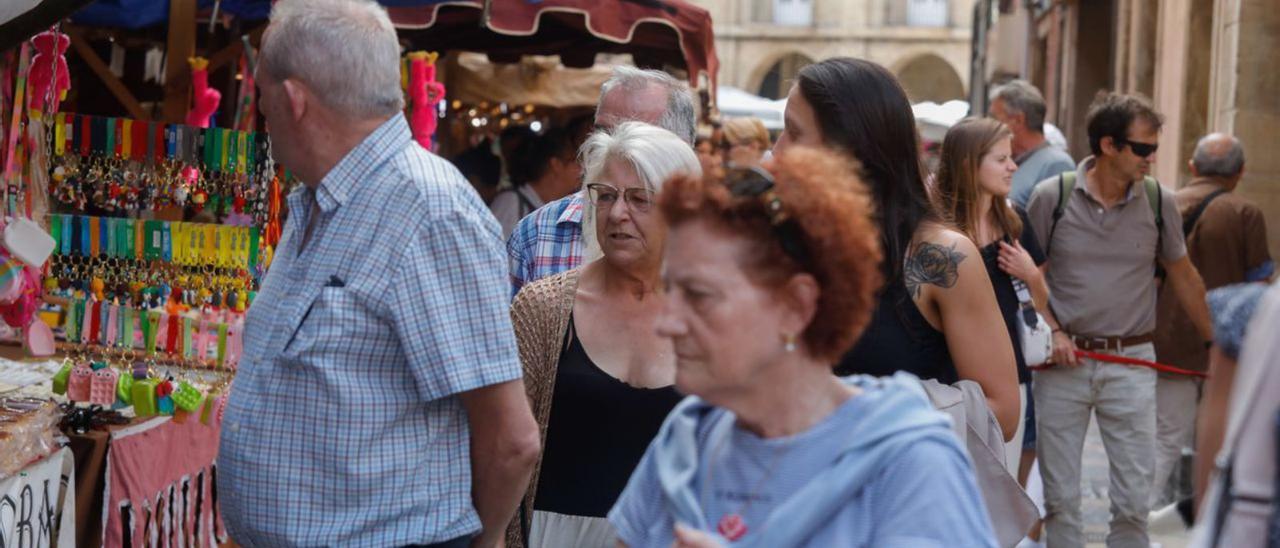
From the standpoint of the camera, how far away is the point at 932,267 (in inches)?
147

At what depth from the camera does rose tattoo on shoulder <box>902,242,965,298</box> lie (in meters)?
3.73

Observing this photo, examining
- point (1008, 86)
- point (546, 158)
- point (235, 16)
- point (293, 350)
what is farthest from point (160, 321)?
point (1008, 86)

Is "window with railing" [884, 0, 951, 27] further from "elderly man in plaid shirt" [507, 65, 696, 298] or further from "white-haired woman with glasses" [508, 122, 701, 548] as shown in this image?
"white-haired woman with glasses" [508, 122, 701, 548]

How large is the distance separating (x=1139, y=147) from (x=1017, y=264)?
50.3 inches

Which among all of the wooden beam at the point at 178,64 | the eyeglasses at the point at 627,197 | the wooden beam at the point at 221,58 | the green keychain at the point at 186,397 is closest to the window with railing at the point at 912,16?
the wooden beam at the point at 221,58

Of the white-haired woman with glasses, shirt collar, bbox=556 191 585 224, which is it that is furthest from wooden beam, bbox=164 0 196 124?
the white-haired woman with glasses

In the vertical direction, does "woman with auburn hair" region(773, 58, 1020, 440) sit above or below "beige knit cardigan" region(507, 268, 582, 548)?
above

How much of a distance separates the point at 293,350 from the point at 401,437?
27 centimetres

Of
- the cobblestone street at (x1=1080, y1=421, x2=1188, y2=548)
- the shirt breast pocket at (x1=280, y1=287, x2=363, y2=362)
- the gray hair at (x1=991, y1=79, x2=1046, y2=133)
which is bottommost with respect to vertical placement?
the cobblestone street at (x1=1080, y1=421, x2=1188, y2=548)

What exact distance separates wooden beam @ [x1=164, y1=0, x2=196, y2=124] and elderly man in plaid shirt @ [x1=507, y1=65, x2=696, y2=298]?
219cm

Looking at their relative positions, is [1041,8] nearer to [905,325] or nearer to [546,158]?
[546,158]

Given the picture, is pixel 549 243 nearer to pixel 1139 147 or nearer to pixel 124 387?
pixel 124 387

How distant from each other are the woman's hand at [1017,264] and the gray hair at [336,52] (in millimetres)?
3582

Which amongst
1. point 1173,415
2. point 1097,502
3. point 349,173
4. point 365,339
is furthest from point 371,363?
point 1097,502
